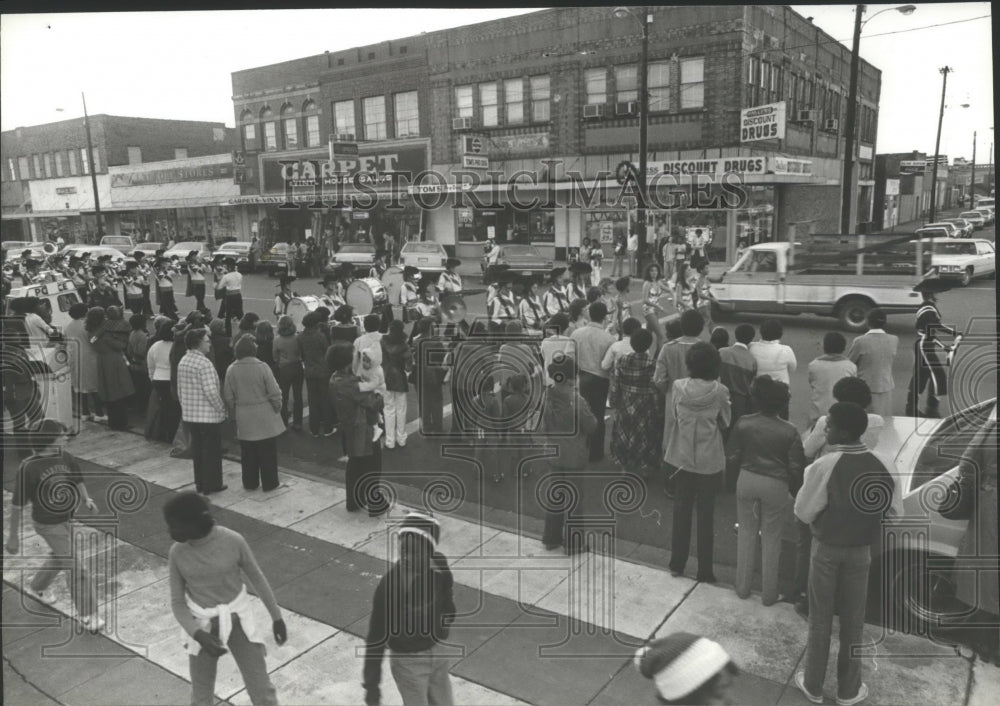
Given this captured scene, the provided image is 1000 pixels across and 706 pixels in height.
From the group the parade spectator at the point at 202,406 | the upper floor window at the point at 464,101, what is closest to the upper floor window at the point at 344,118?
the upper floor window at the point at 464,101

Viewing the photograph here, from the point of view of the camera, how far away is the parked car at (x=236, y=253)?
16.5m

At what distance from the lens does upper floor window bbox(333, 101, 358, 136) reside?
13620 mm

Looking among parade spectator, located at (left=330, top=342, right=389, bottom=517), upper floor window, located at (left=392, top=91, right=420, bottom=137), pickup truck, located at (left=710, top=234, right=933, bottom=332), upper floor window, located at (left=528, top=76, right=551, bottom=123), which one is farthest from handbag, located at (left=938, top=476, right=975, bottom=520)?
upper floor window, located at (left=392, top=91, right=420, bottom=137)

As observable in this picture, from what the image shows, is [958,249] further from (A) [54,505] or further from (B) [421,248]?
(A) [54,505]

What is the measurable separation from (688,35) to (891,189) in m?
9.18

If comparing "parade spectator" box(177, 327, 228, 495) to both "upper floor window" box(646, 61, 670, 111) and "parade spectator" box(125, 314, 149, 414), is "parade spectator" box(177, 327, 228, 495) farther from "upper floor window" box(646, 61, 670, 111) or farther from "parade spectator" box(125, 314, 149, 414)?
"upper floor window" box(646, 61, 670, 111)

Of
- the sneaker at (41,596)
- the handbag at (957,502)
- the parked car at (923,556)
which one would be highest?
the handbag at (957,502)

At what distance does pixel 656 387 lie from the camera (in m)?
6.98

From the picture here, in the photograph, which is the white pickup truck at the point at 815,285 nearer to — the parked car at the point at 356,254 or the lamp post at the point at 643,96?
the lamp post at the point at 643,96

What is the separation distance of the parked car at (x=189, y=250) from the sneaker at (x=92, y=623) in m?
11.0

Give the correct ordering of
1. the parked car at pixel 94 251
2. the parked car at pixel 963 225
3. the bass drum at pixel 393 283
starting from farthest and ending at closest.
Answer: the bass drum at pixel 393 283 → the parked car at pixel 94 251 → the parked car at pixel 963 225

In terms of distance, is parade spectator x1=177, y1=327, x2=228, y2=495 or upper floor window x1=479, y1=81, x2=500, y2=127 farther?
upper floor window x1=479, y1=81, x2=500, y2=127

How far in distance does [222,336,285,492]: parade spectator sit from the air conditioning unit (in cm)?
746

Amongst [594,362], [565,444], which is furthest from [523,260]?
[565,444]
